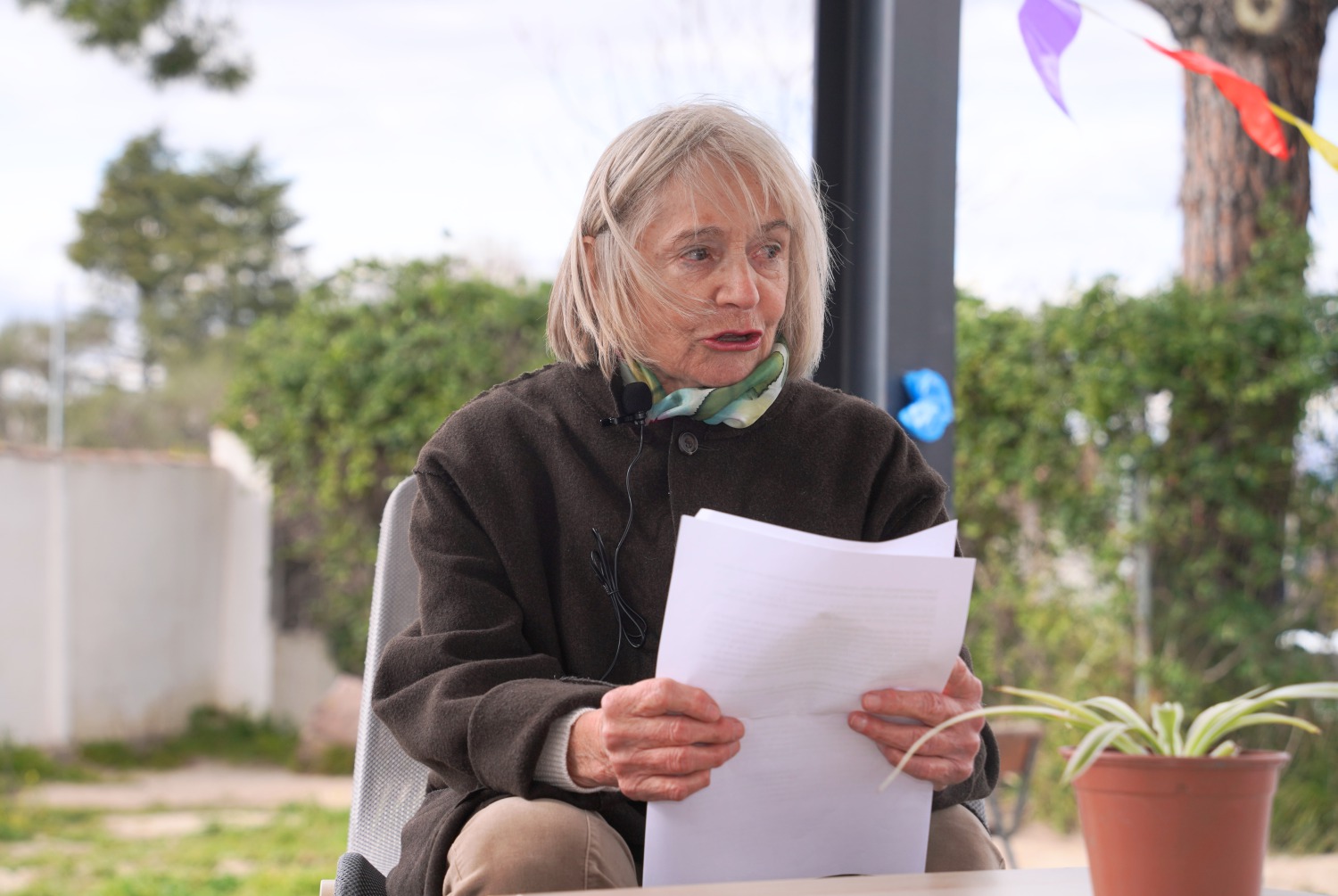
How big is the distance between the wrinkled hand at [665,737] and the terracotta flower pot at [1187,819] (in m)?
0.34

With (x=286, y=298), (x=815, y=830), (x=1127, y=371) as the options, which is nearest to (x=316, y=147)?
(x=286, y=298)

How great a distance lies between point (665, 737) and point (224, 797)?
4.80 meters

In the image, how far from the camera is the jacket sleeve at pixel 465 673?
1.15 metres

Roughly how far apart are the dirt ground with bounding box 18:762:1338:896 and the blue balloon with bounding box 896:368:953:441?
2.07 m

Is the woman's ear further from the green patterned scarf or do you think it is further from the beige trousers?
the beige trousers

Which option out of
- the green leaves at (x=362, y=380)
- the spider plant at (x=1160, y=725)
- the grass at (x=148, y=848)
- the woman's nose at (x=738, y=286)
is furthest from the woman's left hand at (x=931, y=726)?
the green leaves at (x=362, y=380)

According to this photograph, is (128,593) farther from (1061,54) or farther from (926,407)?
(1061,54)

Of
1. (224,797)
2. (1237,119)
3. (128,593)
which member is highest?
(1237,119)

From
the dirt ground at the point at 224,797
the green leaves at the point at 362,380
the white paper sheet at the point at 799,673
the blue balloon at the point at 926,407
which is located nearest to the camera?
the white paper sheet at the point at 799,673

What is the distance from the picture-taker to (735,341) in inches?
57.4

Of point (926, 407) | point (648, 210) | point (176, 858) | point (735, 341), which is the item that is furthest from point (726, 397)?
point (176, 858)

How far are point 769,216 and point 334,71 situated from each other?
774 cm

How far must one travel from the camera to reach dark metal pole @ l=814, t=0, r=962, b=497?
264 cm

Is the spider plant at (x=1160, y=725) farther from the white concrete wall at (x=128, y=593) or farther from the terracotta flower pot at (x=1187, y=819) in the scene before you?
the white concrete wall at (x=128, y=593)
